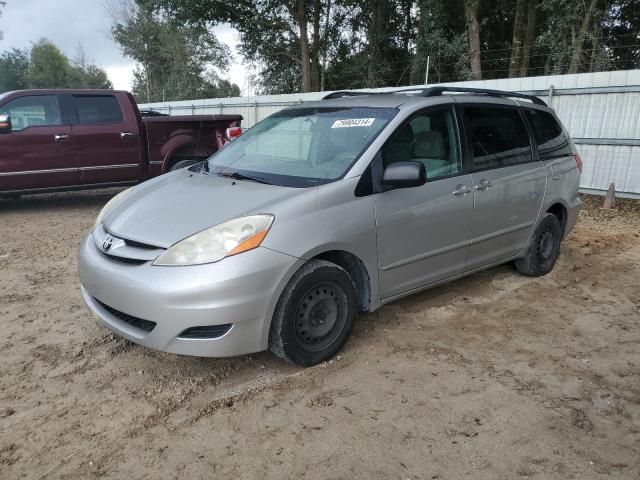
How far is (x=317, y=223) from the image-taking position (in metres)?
3.13

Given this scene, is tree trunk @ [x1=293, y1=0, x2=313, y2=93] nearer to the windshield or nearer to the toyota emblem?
the windshield

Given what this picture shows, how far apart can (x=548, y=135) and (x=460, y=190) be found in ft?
5.59

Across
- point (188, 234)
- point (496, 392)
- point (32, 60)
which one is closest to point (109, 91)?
point (188, 234)

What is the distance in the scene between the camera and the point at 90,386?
3.02 metres

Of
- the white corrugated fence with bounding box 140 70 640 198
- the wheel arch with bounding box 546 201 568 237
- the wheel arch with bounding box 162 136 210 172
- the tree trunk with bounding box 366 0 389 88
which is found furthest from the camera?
the tree trunk with bounding box 366 0 389 88

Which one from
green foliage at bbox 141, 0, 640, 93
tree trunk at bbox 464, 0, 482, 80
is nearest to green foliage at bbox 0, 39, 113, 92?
green foliage at bbox 141, 0, 640, 93

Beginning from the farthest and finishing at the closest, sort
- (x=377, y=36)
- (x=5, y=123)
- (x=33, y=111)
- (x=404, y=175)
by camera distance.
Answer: (x=377, y=36) < (x=33, y=111) < (x=5, y=123) < (x=404, y=175)

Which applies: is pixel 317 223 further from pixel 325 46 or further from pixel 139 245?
pixel 325 46

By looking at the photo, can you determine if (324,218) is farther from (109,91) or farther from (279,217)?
(109,91)

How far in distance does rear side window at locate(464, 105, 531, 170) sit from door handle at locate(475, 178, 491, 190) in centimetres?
11

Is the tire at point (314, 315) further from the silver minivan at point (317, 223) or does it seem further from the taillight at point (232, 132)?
the taillight at point (232, 132)

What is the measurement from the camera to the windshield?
11.5 feet

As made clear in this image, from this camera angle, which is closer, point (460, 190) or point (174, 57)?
point (460, 190)

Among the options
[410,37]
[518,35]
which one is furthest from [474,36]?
[410,37]
